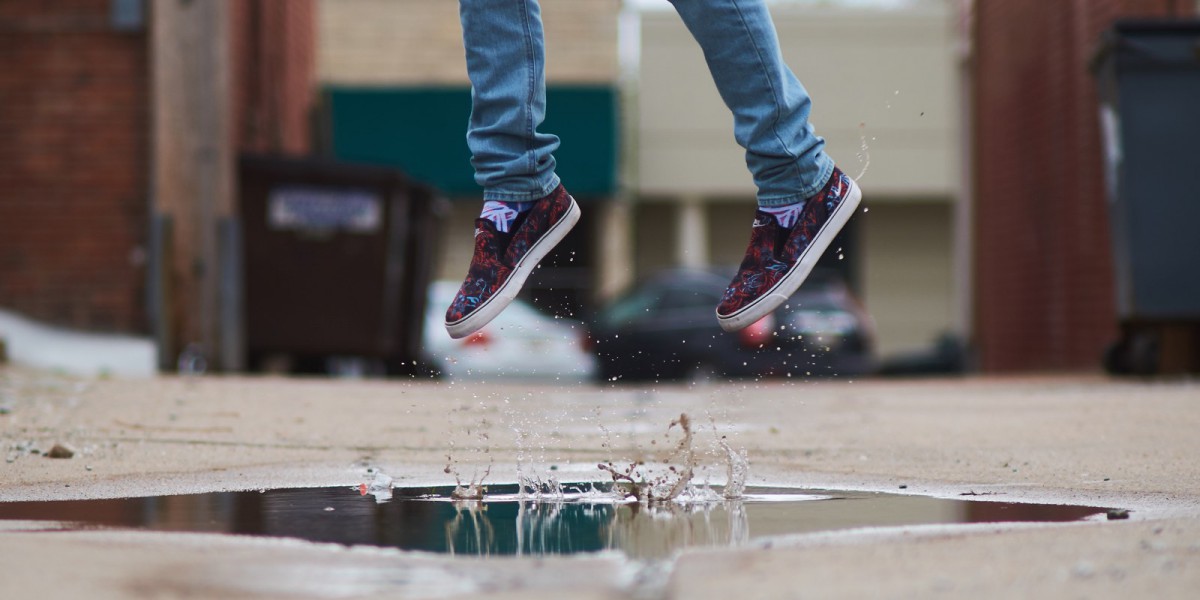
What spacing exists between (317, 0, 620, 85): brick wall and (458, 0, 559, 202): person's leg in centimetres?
1995

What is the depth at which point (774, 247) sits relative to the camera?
344 cm

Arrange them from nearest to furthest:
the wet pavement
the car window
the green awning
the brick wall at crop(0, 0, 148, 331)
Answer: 1. the wet pavement
2. the brick wall at crop(0, 0, 148, 331)
3. the car window
4. the green awning

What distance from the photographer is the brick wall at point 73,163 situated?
1020 cm

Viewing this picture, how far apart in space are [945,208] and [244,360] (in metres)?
21.0

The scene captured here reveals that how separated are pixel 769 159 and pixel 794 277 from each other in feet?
0.90

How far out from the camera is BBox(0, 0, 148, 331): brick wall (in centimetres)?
1020

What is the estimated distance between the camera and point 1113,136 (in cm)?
841

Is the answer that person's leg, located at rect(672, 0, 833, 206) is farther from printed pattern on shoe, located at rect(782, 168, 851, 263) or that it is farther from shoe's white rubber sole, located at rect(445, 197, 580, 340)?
shoe's white rubber sole, located at rect(445, 197, 580, 340)

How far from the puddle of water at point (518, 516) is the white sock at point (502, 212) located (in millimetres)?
628

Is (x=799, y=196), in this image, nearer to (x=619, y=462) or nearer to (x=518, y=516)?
(x=619, y=462)

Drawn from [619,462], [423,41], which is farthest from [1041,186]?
[423,41]

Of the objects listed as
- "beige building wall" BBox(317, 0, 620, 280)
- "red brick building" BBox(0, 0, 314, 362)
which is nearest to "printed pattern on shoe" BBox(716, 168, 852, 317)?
"red brick building" BBox(0, 0, 314, 362)

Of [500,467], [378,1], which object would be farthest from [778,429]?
[378,1]

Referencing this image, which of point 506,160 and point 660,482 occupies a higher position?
point 506,160
